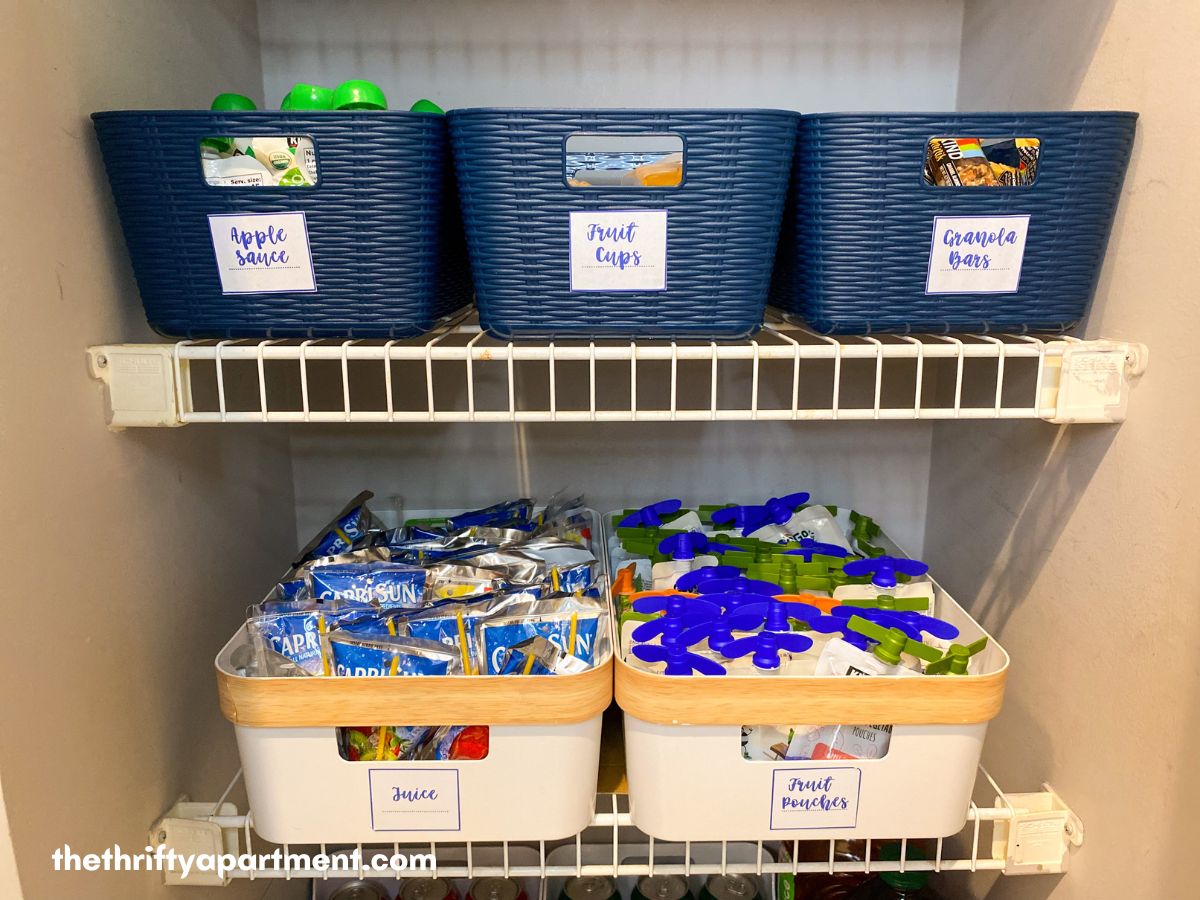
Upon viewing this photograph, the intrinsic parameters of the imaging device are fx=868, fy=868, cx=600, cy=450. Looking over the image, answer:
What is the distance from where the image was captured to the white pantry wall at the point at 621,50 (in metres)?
1.15

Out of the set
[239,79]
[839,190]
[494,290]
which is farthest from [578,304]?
[239,79]

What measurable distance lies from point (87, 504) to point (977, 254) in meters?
0.85

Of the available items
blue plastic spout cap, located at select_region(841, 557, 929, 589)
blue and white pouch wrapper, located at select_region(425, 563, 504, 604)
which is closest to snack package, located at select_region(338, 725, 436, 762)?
blue and white pouch wrapper, located at select_region(425, 563, 504, 604)

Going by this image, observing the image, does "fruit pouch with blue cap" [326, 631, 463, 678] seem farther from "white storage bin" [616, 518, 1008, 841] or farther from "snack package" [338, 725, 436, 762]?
"white storage bin" [616, 518, 1008, 841]

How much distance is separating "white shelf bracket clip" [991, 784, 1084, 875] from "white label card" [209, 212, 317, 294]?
0.89m

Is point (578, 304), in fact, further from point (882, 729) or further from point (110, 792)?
point (110, 792)

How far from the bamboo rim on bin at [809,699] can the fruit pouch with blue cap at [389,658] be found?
0.56 ft

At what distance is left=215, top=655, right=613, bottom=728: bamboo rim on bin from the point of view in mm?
798

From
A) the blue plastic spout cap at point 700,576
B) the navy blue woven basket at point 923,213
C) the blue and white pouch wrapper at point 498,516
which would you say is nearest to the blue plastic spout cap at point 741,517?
the blue plastic spout cap at point 700,576

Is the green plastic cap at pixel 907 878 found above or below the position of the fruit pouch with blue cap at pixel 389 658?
below

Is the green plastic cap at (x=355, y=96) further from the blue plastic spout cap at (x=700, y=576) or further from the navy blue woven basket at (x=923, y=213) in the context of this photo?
the blue plastic spout cap at (x=700, y=576)

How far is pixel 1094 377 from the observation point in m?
0.83

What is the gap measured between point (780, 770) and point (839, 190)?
0.55 m

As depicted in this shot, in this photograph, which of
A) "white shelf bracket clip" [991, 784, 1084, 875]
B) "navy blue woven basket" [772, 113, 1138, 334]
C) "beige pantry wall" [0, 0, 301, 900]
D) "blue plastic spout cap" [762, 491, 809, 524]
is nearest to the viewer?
"beige pantry wall" [0, 0, 301, 900]
